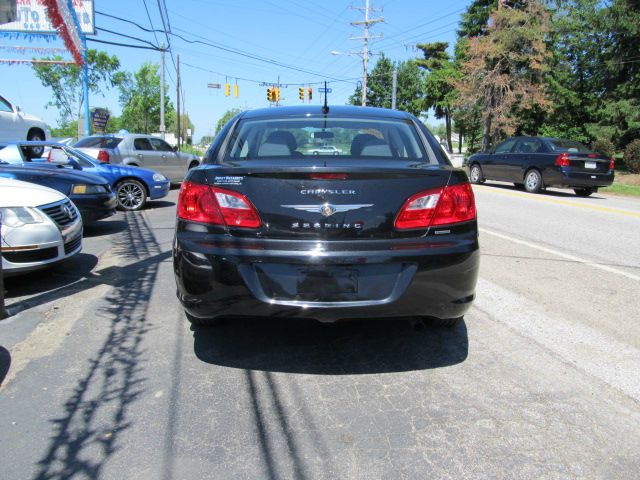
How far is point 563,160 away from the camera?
1430 cm

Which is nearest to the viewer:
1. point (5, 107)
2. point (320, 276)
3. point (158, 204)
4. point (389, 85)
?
point (320, 276)

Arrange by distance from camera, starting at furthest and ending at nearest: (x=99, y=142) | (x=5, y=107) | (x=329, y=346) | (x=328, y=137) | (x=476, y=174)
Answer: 1. (x=476, y=174)
2. (x=99, y=142)
3. (x=5, y=107)
4. (x=328, y=137)
5. (x=329, y=346)

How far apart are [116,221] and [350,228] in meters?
7.93

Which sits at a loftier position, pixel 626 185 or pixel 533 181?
pixel 533 181

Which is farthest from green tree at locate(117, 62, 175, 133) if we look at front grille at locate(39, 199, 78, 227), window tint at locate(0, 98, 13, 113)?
front grille at locate(39, 199, 78, 227)

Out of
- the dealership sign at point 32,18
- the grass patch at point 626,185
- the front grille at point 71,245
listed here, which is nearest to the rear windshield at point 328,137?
the front grille at point 71,245

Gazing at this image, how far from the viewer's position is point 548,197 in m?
14.0

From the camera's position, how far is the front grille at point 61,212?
524cm

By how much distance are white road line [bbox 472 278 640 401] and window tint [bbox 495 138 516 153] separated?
12.7 m

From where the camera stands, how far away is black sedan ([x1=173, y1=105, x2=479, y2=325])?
296 centimetres

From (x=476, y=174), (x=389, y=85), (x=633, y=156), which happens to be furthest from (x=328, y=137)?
(x=389, y=85)

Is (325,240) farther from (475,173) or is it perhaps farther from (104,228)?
(475,173)

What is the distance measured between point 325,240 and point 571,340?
2.16m

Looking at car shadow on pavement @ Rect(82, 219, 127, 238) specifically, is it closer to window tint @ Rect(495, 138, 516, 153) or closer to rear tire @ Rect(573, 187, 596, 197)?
window tint @ Rect(495, 138, 516, 153)
